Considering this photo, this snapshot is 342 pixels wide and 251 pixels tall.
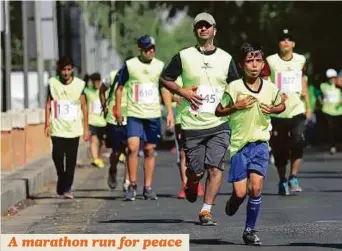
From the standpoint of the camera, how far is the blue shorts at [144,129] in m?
16.0

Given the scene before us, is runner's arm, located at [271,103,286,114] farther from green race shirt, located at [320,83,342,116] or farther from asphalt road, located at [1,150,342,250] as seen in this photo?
green race shirt, located at [320,83,342,116]

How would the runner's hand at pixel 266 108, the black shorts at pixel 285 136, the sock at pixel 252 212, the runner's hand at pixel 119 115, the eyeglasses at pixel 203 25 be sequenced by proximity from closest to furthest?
1. the sock at pixel 252 212
2. the runner's hand at pixel 266 108
3. the eyeglasses at pixel 203 25
4. the runner's hand at pixel 119 115
5. the black shorts at pixel 285 136

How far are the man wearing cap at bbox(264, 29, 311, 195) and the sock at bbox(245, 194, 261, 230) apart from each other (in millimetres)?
5398

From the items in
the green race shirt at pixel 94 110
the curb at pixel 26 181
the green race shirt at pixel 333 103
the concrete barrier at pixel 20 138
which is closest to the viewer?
the curb at pixel 26 181

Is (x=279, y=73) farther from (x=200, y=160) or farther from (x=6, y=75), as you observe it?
(x=6, y=75)

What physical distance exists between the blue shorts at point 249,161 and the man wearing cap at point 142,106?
16.1 ft


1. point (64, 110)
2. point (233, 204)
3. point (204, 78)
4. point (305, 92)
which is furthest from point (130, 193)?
point (233, 204)

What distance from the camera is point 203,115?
1261 cm

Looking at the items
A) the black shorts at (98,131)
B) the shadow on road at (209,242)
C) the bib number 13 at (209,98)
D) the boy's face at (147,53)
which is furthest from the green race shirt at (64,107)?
the black shorts at (98,131)

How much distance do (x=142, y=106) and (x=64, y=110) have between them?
135 cm

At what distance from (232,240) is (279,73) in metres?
5.47

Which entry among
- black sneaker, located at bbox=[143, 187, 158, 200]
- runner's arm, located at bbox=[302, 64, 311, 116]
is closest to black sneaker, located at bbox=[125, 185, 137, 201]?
black sneaker, located at bbox=[143, 187, 158, 200]

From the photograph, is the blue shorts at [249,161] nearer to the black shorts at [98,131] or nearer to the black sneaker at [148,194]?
the black sneaker at [148,194]

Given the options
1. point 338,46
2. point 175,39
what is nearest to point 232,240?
point 338,46
